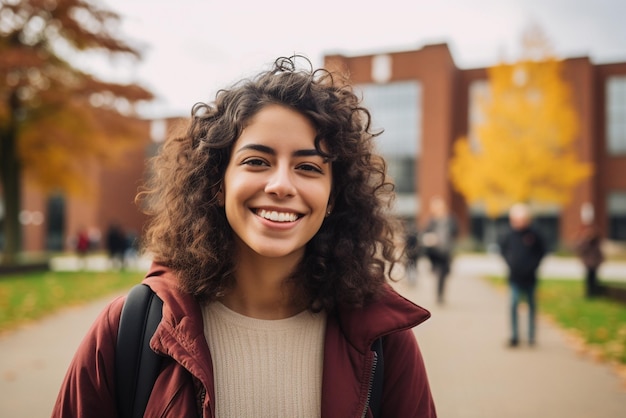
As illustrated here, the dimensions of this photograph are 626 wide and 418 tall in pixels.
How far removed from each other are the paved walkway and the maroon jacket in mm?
1277

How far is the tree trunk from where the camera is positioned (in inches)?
649

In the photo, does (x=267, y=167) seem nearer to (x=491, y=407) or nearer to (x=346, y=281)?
(x=346, y=281)

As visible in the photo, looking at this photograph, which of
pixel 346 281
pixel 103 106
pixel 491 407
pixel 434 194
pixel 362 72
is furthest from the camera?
pixel 362 72

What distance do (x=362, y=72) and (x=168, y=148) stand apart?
3585cm

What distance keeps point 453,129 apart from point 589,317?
2873cm

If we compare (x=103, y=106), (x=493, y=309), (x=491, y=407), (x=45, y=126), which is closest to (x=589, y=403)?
(x=491, y=407)

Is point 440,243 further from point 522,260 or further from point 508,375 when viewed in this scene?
point 508,375

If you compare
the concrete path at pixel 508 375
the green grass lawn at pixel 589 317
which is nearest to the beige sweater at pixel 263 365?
the concrete path at pixel 508 375

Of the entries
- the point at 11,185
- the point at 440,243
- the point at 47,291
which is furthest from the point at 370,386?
the point at 11,185

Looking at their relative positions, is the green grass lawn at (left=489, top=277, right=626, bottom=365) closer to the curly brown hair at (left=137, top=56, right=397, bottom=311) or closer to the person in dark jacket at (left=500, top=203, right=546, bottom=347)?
the person in dark jacket at (left=500, top=203, right=546, bottom=347)

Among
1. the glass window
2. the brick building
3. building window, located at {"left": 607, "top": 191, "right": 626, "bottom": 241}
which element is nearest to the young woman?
the brick building

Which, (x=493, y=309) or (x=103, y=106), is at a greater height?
(x=103, y=106)

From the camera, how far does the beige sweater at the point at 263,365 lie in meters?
1.62

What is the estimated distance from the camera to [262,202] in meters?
1.64
